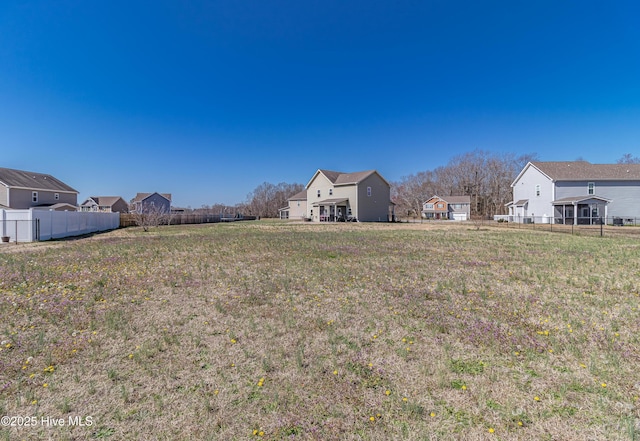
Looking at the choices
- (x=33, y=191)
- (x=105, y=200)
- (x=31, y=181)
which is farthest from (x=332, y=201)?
(x=105, y=200)

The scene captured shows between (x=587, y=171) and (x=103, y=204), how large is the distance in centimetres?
7516

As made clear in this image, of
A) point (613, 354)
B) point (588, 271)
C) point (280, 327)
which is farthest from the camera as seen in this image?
point (588, 271)

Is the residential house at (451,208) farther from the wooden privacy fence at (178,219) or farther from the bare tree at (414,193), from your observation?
the wooden privacy fence at (178,219)

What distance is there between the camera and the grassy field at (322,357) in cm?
265

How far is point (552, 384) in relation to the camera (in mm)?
3166

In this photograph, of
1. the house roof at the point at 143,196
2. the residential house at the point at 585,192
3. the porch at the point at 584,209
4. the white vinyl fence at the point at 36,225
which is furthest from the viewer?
the house roof at the point at 143,196

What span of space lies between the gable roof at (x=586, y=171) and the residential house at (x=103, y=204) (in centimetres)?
6839

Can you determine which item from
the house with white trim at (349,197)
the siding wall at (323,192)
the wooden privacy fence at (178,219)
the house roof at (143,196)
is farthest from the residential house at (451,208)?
the house roof at (143,196)

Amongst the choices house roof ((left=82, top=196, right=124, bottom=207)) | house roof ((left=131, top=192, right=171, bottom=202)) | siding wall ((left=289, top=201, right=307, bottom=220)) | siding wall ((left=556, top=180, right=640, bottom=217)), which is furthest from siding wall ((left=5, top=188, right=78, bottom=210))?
siding wall ((left=556, top=180, right=640, bottom=217))

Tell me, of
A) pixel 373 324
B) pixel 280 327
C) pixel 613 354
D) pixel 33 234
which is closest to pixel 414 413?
pixel 373 324

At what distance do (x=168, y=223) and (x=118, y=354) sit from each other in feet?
119

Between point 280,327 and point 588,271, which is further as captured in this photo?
point 588,271

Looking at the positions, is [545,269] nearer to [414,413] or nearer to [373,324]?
[373,324]

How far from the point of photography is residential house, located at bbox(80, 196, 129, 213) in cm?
5388
